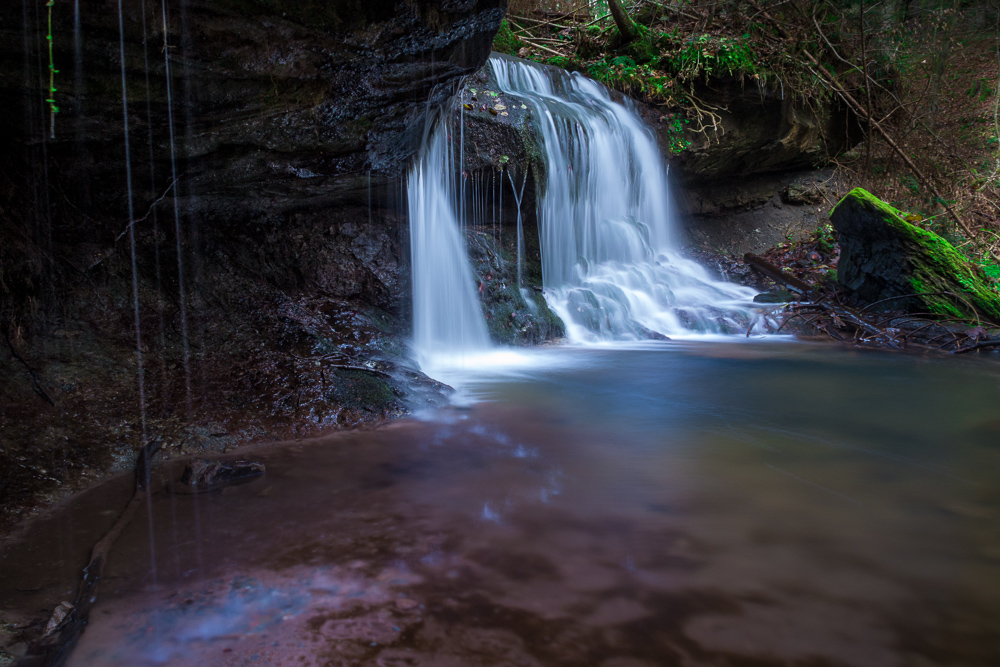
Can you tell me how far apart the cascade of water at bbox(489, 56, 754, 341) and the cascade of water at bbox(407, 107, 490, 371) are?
167 centimetres

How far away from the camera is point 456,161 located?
263 inches

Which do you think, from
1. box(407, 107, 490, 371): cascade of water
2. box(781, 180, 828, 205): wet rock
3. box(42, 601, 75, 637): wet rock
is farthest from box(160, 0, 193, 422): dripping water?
box(781, 180, 828, 205): wet rock

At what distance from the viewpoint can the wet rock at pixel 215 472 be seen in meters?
2.85

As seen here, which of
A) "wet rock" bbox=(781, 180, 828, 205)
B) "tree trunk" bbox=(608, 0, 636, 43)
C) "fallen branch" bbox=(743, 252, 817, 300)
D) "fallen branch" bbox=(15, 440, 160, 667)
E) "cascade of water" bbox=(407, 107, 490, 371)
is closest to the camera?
"fallen branch" bbox=(15, 440, 160, 667)

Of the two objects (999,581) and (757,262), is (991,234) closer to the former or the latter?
(757,262)

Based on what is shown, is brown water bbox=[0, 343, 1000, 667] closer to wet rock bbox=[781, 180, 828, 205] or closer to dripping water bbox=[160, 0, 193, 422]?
dripping water bbox=[160, 0, 193, 422]

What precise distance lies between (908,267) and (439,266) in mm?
6024

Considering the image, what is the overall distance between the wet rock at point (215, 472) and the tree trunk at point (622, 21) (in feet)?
31.3

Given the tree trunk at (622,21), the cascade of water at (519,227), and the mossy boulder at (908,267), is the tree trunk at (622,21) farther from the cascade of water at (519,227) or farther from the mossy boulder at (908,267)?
the mossy boulder at (908,267)

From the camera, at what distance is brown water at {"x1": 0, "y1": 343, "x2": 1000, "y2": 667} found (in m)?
1.74

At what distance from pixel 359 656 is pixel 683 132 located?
1018cm

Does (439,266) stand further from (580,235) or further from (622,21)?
(622,21)

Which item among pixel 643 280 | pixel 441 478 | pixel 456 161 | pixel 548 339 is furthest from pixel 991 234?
pixel 441 478

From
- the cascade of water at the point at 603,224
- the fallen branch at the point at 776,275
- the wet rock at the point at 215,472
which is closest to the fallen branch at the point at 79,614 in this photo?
the wet rock at the point at 215,472
